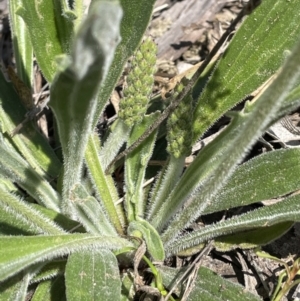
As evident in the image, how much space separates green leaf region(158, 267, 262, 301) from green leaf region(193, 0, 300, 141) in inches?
24.2

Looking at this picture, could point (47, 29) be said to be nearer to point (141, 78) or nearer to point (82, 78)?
point (141, 78)

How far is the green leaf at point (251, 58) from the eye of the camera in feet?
6.89

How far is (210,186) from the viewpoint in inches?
64.9

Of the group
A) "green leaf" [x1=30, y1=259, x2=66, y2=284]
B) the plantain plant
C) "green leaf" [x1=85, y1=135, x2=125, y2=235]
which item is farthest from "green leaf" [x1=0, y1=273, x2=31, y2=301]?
"green leaf" [x1=85, y1=135, x2=125, y2=235]

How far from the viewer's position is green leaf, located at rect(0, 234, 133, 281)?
59.3 inches

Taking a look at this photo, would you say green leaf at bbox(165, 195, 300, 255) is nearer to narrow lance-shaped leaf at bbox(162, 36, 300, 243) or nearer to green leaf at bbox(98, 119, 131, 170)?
narrow lance-shaped leaf at bbox(162, 36, 300, 243)

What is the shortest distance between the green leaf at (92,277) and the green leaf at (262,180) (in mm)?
604

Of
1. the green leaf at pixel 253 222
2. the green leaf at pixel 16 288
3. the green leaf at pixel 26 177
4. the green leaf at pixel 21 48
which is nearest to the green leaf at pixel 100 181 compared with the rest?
the green leaf at pixel 26 177

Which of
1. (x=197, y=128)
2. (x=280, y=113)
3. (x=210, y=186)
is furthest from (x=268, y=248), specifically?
(x=280, y=113)

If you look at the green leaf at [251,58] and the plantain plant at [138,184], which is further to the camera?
the green leaf at [251,58]

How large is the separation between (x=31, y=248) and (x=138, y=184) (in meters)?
0.76

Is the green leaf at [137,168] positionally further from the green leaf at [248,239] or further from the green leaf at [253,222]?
the green leaf at [248,239]

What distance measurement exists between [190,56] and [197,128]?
122 cm

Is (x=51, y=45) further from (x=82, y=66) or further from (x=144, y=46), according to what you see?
(x=82, y=66)
